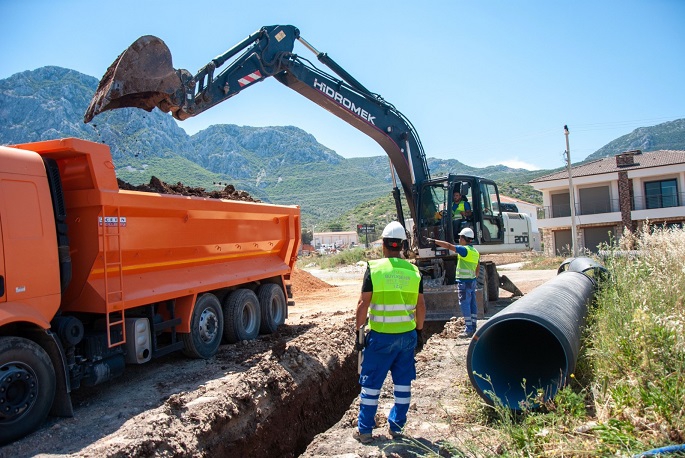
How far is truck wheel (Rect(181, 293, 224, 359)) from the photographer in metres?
6.96

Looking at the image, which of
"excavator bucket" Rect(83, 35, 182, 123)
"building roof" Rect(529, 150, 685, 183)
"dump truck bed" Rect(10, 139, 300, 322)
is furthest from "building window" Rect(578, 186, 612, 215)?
"excavator bucket" Rect(83, 35, 182, 123)

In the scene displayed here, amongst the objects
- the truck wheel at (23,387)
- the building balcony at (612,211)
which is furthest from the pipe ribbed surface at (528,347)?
the building balcony at (612,211)

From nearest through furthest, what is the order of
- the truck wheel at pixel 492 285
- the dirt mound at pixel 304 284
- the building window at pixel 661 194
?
the truck wheel at pixel 492 285 < the dirt mound at pixel 304 284 < the building window at pixel 661 194

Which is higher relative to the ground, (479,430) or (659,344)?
(659,344)

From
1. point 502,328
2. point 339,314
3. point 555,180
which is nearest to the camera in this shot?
point 502,328

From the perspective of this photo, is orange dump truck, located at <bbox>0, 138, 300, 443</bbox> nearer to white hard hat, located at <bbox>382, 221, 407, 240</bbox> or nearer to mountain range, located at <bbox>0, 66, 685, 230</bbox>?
mountain range, located at <bbox>0, 66, 685, 230</bbox>

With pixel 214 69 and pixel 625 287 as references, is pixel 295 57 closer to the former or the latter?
pixel 214 69

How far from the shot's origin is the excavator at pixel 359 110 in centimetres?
703

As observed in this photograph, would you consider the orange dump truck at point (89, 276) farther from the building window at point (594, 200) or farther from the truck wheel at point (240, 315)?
the building window at point (594, 200)

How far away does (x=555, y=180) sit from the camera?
1428 inches

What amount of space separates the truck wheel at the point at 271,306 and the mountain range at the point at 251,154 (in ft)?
9.65

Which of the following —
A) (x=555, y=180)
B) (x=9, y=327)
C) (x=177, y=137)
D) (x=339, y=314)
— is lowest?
(x=339, y=314)

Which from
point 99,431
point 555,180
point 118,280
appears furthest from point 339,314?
point 555,180

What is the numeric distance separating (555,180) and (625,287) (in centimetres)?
3249
